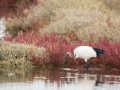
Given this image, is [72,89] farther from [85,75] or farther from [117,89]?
[85,75]

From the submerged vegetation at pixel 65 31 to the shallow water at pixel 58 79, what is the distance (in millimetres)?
783

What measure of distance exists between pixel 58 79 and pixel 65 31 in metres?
7.43

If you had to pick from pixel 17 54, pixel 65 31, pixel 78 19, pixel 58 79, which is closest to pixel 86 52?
pixel 58 79

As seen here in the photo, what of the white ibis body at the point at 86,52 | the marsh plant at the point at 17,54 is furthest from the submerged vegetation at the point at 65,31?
the white ibis body at the point at 86,52

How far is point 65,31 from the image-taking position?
2391 centimetres

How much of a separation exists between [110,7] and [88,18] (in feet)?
31.6

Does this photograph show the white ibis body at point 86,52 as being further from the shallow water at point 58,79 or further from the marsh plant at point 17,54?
the marsh plant at point 17,54

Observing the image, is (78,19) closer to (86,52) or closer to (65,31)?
(65,31)

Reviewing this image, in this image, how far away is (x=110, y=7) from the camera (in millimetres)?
35094

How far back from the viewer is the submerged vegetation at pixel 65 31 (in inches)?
758

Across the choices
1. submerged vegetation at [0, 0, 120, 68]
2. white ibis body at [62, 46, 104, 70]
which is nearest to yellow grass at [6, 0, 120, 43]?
submerged vegetation at [0, 0, 120, 68]

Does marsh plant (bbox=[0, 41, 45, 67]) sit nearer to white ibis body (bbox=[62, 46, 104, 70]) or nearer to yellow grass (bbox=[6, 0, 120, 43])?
white ibis body (bbox=[62, 46, 104, 70])

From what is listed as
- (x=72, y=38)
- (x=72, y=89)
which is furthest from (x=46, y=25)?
(x=72, y=89)

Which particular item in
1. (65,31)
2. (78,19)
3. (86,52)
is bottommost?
(86,52)
